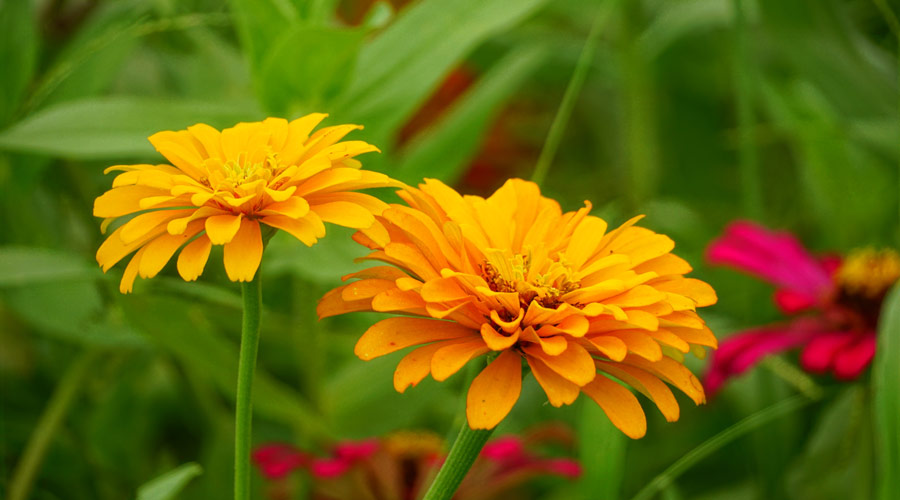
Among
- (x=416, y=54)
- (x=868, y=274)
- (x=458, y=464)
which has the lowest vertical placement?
(x=458, y=464)

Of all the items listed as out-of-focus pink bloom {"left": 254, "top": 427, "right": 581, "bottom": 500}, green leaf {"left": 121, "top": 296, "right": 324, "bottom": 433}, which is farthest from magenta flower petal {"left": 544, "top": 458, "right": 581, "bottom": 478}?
green leaf {"left": 121, "top": 296, "right": 324, "bottom": 433}

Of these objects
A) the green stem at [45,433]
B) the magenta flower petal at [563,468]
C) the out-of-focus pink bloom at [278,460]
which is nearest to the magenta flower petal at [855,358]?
the magenta flower petal at [563,468]

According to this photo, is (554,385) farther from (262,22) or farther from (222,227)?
(262,22)

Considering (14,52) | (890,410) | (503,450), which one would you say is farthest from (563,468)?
(14,52)

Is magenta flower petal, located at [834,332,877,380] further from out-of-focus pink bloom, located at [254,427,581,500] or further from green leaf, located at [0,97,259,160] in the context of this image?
green leaf, located at [0,97,259,160]

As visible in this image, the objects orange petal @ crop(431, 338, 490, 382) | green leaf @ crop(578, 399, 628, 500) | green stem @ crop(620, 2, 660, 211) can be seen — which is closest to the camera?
orange petal @ crop(431, 338, 490, 382)

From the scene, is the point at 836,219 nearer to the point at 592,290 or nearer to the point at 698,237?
the point at 698,237
